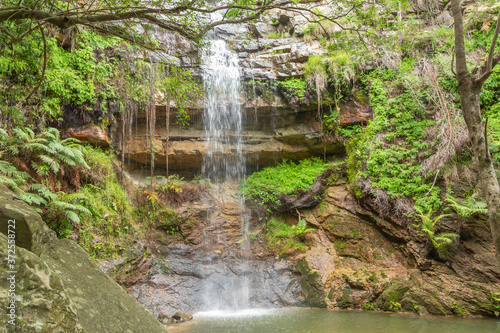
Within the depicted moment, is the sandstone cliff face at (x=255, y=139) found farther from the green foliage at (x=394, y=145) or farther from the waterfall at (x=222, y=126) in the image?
the green foliage at (x=394, y=145)

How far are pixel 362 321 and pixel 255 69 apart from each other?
336 inches

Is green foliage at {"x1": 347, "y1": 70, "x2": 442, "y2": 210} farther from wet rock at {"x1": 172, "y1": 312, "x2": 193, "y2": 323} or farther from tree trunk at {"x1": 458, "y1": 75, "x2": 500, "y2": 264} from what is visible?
wet rock at {"x1": 172, "y1": 312, "x2": 193, "y2": 323}

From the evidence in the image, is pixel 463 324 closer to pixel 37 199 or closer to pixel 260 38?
pixel 37 199

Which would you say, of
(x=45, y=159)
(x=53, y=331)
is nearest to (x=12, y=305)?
(x=53, y=331)

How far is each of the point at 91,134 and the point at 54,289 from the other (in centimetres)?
739

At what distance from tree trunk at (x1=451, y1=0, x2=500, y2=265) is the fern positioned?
144 inches

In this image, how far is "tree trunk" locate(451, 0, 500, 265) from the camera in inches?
116

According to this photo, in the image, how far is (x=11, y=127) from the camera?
6.30 m

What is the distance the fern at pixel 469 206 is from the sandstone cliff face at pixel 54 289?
6.37 meters

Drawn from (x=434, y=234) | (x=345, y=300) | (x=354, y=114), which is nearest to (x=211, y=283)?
(x=345, y=300)

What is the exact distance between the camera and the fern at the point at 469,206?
6020mm

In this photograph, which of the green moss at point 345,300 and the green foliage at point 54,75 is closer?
the green foliage at point 54,75

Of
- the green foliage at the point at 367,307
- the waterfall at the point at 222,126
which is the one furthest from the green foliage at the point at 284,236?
the green foliage at the point at 367,307

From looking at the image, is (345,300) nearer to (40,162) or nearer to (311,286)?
(311,286)
